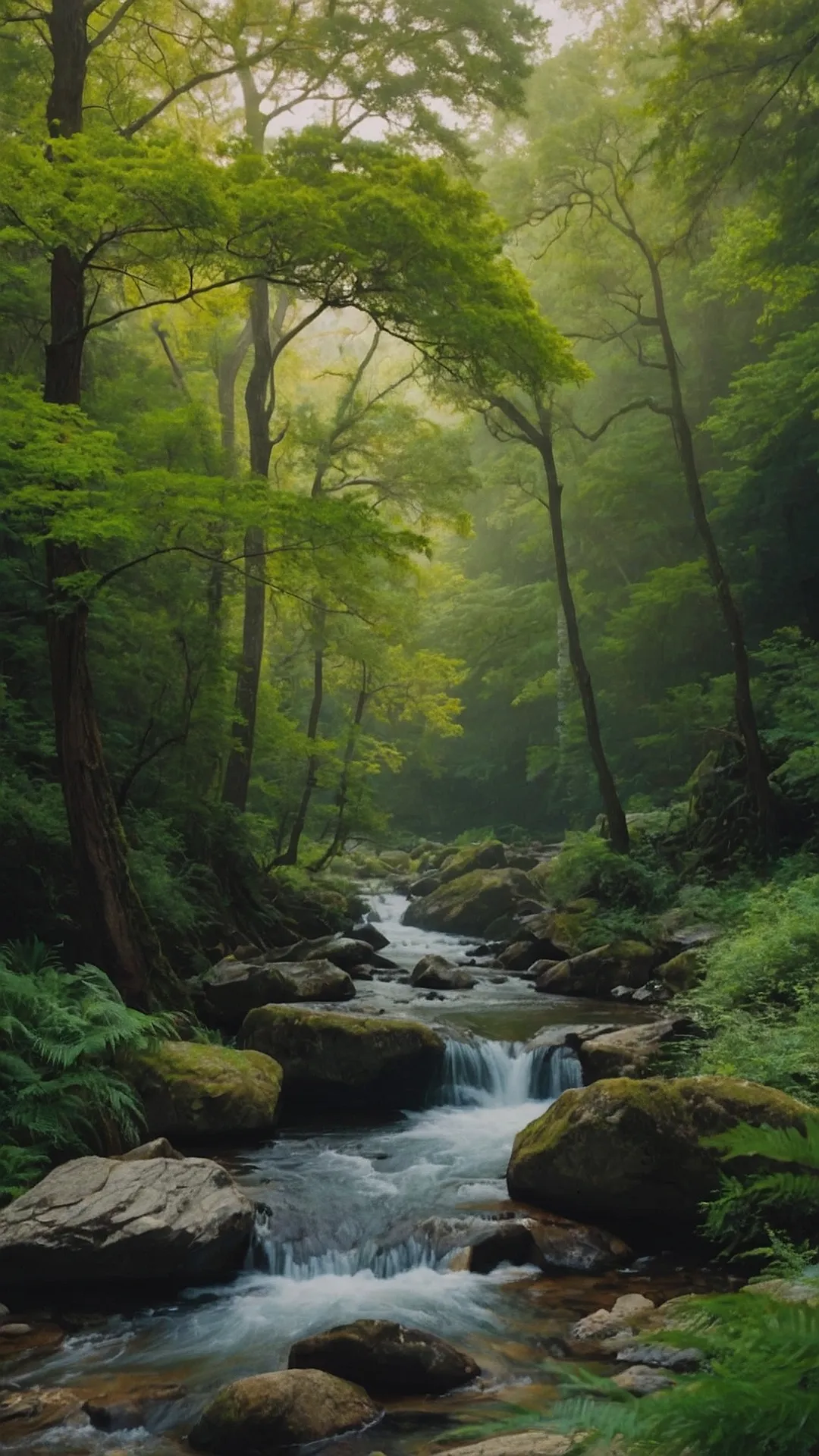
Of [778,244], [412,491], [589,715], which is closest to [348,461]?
[412,491]

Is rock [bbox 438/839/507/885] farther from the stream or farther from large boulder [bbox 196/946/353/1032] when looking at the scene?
the stream

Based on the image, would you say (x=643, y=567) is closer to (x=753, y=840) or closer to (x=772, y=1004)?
(x=753, y=840)

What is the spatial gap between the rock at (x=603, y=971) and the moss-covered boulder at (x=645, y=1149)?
6.94 meters

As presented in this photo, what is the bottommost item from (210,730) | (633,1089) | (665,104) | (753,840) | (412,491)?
(633,1089)

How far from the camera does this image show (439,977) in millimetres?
14570

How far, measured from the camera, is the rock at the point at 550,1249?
20.3 ft

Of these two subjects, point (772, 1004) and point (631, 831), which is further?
point (631, 831)

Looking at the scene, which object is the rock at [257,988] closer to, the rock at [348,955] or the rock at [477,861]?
the rock at [348,955]

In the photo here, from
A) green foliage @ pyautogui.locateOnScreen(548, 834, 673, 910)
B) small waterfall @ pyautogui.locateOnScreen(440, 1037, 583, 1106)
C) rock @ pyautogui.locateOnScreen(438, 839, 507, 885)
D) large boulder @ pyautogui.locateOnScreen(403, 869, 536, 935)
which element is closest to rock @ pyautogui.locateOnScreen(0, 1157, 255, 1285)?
small waterfall @ pyautogui.locateOnScreen(440, 1037, 583, 1106)

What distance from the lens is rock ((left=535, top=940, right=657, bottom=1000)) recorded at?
13.7 m

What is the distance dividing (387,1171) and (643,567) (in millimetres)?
25415

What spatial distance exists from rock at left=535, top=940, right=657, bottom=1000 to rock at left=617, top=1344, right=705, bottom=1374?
876 cm

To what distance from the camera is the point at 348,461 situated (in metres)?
21.3

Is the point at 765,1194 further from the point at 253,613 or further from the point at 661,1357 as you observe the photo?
the point at 253,613
